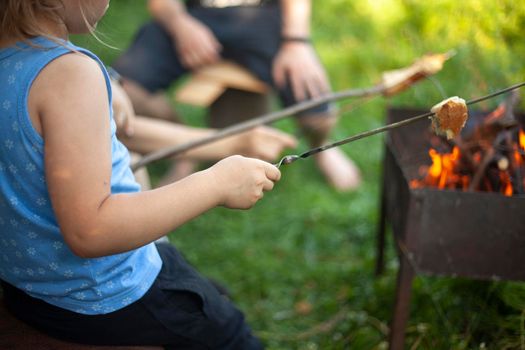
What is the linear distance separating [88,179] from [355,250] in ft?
6.54

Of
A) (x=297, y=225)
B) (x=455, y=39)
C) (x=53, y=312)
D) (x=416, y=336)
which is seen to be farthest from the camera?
(x=455, y=39)

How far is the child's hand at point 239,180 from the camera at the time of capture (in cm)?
119

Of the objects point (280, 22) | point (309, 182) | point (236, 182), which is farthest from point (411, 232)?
point (280, 22)

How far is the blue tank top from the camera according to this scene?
3.61 feet

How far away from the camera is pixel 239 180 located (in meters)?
1.20

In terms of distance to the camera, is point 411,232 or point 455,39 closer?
Result: point 411,232

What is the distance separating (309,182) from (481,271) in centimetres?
192

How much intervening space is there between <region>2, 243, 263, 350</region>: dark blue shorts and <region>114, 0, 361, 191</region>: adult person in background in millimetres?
2006

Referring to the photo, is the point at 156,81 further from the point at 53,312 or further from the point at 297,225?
the point at 53,312

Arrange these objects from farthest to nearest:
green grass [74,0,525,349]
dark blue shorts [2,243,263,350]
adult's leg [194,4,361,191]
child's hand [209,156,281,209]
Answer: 1. adult's leg [194,4,361,191]
2. green grass [74,0,525,349]
3. dark blue shorts [2,243,263,350]
4. child's hand [209,156,281,209]

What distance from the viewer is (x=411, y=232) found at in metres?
1.65

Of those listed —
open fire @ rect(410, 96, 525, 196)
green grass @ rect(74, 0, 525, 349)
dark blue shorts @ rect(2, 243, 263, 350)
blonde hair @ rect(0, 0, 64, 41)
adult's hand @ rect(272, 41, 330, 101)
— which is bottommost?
green grass @ rect(74, 0, 525, 349)

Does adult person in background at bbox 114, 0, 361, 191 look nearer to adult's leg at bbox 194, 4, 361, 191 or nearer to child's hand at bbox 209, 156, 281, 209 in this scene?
adult's leg at bbox 194, 4, 361, 191

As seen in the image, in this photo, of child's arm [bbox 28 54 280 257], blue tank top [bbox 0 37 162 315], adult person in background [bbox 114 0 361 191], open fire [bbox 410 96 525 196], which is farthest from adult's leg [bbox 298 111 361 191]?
child's arm [bbox 28 54 280 257]
